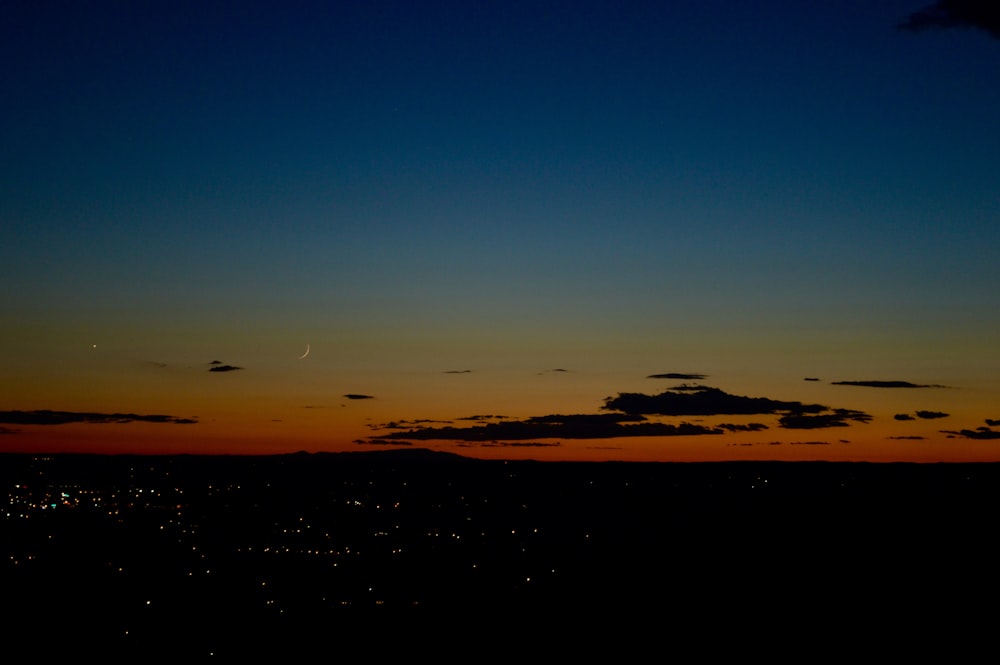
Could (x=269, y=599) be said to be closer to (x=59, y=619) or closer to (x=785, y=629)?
(x=59, y=619)

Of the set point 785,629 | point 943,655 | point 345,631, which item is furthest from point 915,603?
point 345,631

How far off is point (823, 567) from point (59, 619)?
4808 cm

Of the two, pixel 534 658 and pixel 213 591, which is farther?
pixel 213 591

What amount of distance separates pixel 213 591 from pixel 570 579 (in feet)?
70.9

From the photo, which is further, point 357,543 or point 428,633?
point 357,543

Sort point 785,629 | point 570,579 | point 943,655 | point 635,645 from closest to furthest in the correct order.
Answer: point 943,655 < point 635,645 < point 785,629 < point 570,579

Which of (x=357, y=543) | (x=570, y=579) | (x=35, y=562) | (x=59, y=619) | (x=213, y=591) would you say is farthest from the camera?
(x=357, y=543)

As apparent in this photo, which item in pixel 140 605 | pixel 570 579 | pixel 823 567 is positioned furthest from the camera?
pixel 823 567

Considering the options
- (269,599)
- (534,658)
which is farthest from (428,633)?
(269,599)

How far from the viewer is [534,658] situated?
132 feet

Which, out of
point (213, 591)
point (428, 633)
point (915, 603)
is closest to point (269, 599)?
point (213, 591)

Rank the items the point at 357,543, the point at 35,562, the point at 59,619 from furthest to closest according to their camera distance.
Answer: the point at 357,543 → the point at 35,562 → the point at 59,619

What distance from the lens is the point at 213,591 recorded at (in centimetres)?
6228

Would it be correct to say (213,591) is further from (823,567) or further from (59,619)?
(823,567)
